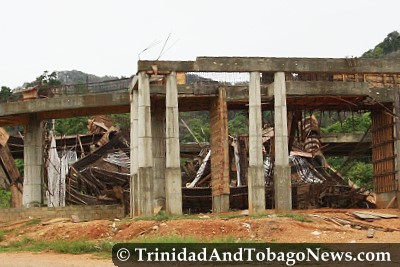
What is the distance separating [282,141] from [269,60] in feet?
10.6

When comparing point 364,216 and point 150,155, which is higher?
point 150,155

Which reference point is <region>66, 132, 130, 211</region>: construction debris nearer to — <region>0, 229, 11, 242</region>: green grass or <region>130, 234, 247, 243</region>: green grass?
<region>0, 229, 11, 242</region>: green grass

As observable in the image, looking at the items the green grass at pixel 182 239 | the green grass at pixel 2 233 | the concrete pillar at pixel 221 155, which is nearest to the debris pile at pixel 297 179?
the concrete pillar at pixel 221 155

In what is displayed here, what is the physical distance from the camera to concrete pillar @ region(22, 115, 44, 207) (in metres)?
33.3

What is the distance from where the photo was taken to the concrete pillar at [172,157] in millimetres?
27125

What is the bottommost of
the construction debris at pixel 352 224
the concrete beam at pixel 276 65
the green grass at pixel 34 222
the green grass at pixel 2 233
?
the green grass at pixel 2 233

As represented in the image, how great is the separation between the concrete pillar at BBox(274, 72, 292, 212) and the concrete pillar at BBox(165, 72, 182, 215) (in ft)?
12.6

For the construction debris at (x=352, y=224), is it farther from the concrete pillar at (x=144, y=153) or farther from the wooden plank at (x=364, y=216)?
the concrete pillar at (x=144, y=153)

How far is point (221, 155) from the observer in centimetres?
2884

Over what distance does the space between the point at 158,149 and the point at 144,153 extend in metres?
3.38

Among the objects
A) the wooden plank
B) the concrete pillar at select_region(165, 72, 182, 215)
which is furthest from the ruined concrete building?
the wooden plank

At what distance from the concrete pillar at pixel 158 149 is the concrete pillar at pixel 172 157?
8.99 ft

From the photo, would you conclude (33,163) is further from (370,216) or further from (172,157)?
(370,216)

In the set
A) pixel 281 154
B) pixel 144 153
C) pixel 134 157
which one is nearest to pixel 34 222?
pixel 134 157
